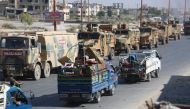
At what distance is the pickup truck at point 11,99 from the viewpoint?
12855 millimetres

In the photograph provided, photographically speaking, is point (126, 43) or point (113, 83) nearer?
point (113, 83)

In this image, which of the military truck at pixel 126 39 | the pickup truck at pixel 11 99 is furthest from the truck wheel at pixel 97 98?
the military truck at pixel 126 39

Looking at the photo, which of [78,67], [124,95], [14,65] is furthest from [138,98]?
[14,65]

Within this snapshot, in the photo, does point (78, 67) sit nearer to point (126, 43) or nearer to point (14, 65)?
point (14, 65)

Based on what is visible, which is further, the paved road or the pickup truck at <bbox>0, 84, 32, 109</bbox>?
the paved road

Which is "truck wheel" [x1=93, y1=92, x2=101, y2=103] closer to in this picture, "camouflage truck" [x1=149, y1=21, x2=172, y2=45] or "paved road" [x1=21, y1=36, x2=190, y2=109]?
"paved road" [x1=21, y1=36, x2=190, y2=109]

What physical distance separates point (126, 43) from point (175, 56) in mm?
4524

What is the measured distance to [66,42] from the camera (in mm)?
30719

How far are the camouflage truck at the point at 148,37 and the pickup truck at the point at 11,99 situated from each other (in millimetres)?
36984

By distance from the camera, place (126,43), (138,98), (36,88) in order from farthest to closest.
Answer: (126,43) < (36,88) < (138,98)

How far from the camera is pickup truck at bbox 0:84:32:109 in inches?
506

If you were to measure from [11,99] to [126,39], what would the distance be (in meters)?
31.5

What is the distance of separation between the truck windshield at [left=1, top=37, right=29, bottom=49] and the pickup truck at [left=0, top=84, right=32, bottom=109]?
11.9 m

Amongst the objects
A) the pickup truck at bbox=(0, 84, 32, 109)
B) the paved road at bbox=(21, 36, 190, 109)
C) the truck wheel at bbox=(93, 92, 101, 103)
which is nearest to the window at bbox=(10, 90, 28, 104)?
the pickup truck at bbox=(0, 84, 32, 109)
